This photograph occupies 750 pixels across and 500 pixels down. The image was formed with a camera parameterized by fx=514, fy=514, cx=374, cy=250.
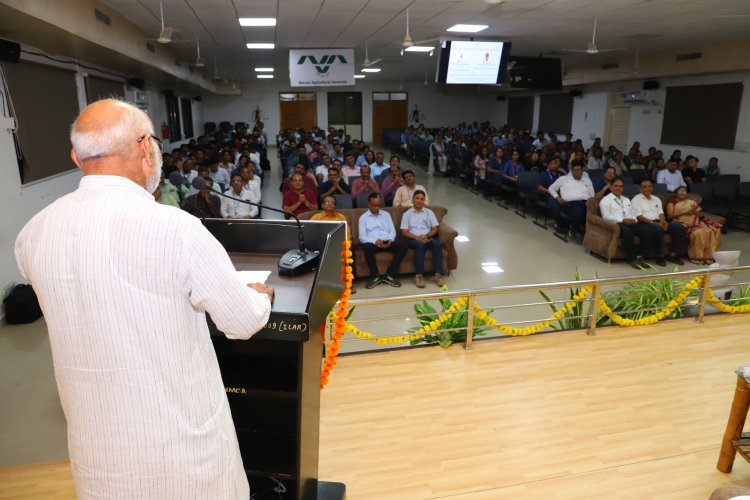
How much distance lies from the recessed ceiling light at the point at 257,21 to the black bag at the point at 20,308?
4462mm

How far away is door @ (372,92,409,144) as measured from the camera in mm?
22672

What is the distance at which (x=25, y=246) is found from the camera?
3.53 ft

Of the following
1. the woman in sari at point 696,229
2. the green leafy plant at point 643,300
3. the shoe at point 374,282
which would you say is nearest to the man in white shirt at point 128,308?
the green leafy plant at point 643,300

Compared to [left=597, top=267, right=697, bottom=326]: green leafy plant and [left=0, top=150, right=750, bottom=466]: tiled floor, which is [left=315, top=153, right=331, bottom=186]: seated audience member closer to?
[left=0, top=150, right=750, bottom=466]: tiled floor

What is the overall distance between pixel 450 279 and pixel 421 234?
0.62 metres

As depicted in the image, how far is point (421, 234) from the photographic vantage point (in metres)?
6.01

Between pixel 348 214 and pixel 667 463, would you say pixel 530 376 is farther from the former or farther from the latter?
pixel 348 214

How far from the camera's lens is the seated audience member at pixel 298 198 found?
21.4 feet

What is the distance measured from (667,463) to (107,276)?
2.76 metres

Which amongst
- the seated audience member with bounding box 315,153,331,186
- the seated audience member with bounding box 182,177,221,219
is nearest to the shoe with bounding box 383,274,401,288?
the seated audience member with bounding box 182,177,221,219

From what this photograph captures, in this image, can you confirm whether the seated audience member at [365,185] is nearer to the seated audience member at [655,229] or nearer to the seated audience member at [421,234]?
the seated audience member at [421,234]

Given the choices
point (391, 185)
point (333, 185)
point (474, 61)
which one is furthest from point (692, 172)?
point (333, 185)

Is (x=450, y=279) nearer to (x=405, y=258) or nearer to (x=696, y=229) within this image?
(x=405, y=258)

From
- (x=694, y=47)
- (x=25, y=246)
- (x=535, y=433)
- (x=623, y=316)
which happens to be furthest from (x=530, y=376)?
(x=694, y=47)
